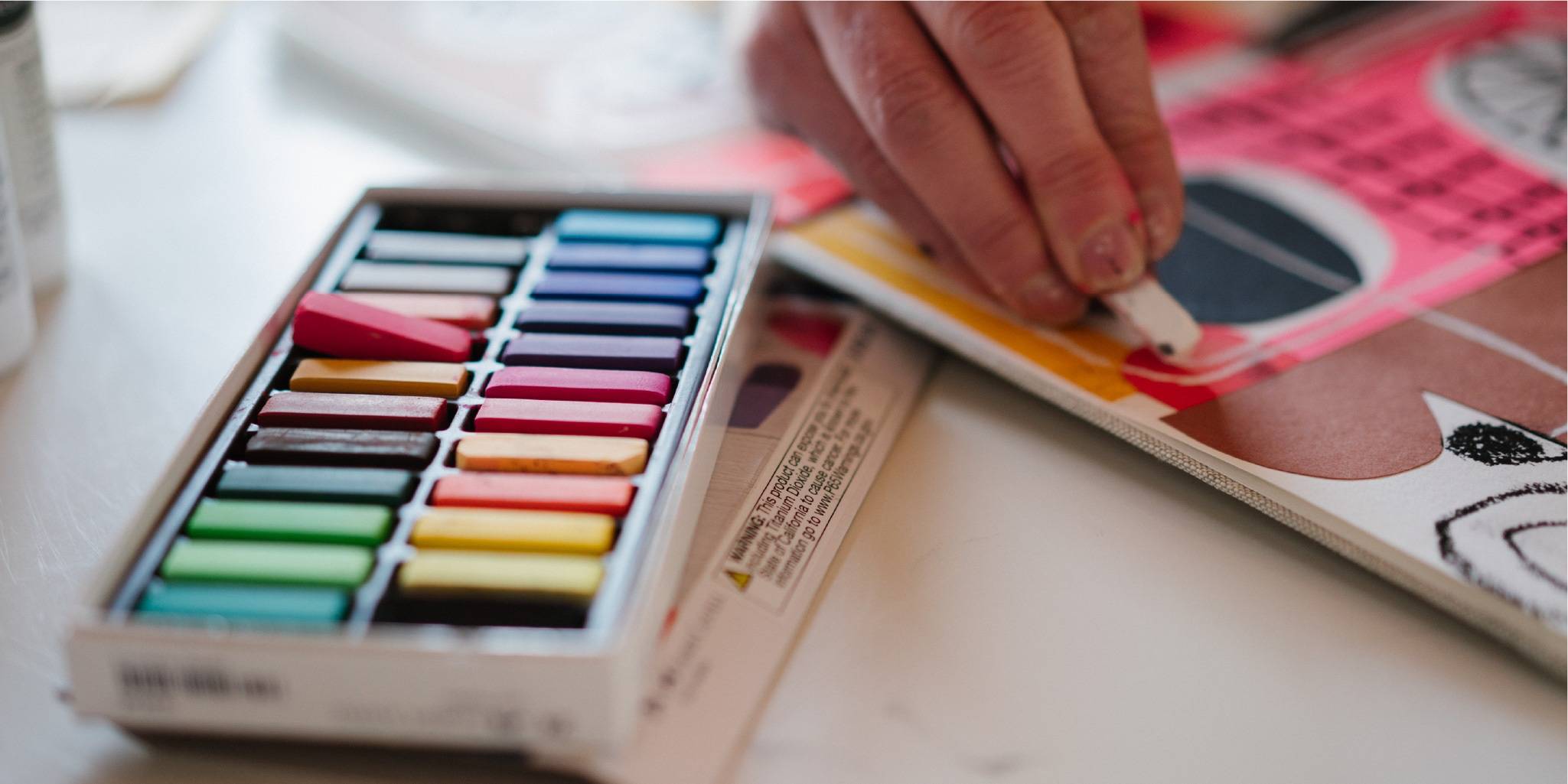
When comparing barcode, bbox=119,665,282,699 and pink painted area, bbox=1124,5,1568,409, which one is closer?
barcode, bbox=119,665,282,699

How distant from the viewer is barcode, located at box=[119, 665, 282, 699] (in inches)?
13.4

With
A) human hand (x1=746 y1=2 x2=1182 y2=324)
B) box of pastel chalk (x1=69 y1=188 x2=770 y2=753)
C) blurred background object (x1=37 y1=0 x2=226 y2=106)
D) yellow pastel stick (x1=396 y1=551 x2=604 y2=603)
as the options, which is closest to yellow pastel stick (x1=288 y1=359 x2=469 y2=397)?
box of pastel chalk (x1=69 y1=188 x2=770 y2=753)

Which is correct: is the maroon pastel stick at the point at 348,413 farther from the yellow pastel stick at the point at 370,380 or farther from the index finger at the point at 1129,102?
the index finger at the point at 1129,102

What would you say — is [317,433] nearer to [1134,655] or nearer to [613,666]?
[613,666]

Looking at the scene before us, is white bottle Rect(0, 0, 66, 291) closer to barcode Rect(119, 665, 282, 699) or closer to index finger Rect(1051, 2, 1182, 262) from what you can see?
barcode Rect(119, 665, 282, 699)

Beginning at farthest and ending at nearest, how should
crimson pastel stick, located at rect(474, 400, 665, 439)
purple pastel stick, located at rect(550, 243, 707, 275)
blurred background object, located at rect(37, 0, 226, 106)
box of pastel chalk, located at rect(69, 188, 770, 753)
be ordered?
blurred background object, located at rect(37, 0, 226, 106) → purple pastel stick, located at rect(550, 243, 707, 275) → crimson pastel stick, located at rect(474, 400, 665, 439) → box of pastel chalk, located at rect(69, 188, 770, 753)

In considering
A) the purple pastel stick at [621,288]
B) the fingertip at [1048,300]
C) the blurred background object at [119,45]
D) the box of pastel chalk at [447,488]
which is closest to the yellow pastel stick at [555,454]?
the box of pastel chalk at [447,488]

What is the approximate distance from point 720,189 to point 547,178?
182 millimetres

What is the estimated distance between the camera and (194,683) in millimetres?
343

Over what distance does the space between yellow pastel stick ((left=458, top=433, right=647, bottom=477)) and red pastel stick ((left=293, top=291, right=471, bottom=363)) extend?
7cm

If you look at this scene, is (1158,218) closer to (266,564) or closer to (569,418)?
(569,418)

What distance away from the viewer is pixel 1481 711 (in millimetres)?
418

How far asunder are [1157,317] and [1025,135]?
0.10 m

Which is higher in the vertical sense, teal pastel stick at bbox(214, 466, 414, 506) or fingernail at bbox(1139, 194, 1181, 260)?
fingernail at bbox(1139, 194, 1181, 260)
